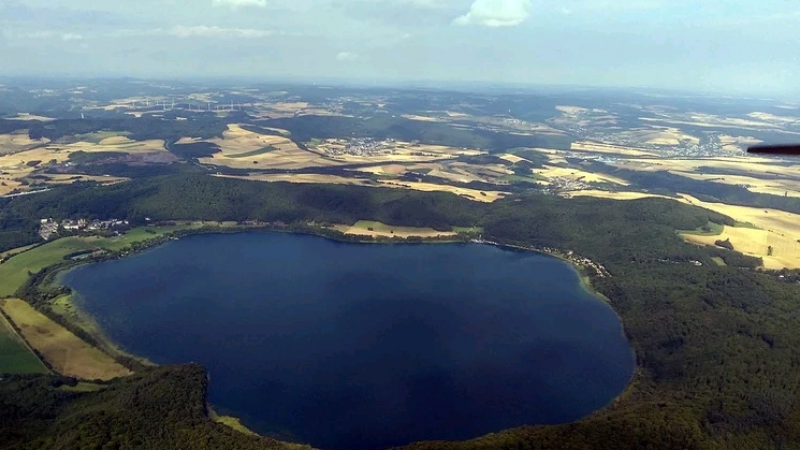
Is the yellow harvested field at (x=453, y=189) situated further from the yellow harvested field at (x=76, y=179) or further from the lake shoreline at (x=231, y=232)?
the yellow harvested field at (x=76, y=179)

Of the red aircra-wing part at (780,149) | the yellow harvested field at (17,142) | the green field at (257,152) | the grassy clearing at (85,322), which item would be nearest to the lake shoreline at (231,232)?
the grassy clearing at (85,322)

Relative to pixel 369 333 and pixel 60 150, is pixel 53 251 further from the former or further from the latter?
pixel 60 150

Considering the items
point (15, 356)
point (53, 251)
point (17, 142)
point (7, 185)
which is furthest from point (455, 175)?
point (17, 142)

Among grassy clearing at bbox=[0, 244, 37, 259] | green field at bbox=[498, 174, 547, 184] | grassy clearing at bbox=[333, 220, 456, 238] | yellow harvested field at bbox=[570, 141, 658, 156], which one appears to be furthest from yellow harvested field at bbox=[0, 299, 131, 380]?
yellow harvested field at bbox=[570, 141, 658, 156]

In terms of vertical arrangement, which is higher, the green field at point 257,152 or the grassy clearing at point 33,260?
the green field at point 257,152

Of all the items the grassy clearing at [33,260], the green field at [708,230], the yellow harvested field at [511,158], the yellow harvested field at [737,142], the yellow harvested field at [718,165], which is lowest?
the grassy clearing at [33,260]

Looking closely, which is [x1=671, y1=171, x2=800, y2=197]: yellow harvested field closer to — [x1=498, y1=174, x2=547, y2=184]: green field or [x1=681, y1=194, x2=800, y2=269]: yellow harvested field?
[x1=681, y1=194, x2=800, y2=269]: yellow harvested field
